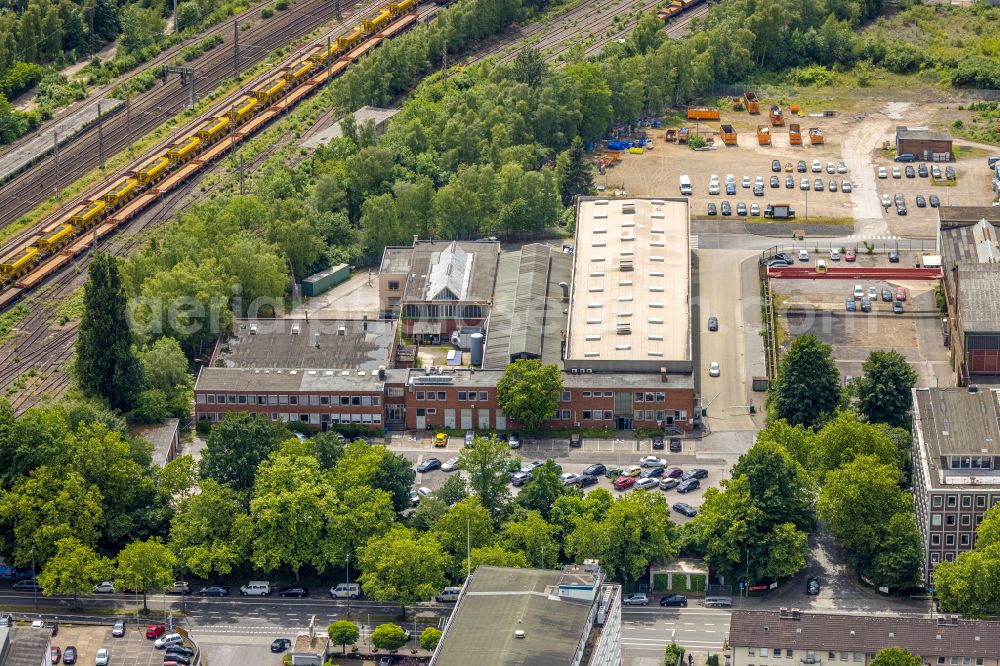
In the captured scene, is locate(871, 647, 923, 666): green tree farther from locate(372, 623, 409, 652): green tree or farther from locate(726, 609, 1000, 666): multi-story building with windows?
locate(372, 623, 409, 652): green tree

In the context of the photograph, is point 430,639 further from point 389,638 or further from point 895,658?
point 895,658

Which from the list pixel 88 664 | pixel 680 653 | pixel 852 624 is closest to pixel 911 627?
pixel 852 624

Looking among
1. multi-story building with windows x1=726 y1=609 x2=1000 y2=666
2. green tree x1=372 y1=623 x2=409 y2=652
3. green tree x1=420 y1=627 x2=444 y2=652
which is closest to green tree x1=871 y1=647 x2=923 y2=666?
multi-story building with windows x1=726 y1=609 x2=1000 y2=666

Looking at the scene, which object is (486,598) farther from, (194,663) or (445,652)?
(194,663)

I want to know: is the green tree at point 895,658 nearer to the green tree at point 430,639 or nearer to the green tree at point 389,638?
the green tree at point 430,639

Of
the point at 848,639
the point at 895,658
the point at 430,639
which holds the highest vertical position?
the point at 848,639

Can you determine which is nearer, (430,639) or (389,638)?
(430,639)

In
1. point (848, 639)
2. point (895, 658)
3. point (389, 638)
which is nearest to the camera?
point (895, 658)

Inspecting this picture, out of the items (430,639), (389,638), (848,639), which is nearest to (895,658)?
(848,639)
